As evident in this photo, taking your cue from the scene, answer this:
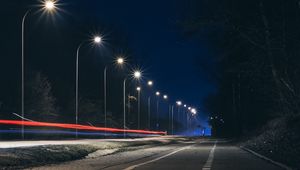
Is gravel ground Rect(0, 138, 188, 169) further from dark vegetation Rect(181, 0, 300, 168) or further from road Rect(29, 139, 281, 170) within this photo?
dark vegetation Rect(181, 0, 300, 168)

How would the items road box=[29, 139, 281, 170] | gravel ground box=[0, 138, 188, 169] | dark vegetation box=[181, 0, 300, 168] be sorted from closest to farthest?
road box=[29, 139, 281, 170]
gravel ground box=[0, 138, 188, 169]
dark vegetation box=[181, 0, 300, 168]

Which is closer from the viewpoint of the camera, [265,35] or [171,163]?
[171,163]

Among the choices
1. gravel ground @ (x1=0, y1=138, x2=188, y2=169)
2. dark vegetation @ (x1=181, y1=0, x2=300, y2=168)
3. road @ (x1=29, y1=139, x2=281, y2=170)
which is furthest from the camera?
dark vegetation @ (x1=181, y1=0, x2=300, y2=168)

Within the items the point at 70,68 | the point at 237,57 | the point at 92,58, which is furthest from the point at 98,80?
the point at 237,57

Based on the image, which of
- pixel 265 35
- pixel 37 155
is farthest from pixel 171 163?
pixel 265 35

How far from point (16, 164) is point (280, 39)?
592 inches

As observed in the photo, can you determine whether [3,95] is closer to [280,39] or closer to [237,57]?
A: [237,57]

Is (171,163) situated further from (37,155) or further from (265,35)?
(265,35)

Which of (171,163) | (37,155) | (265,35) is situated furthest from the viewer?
(265,35)

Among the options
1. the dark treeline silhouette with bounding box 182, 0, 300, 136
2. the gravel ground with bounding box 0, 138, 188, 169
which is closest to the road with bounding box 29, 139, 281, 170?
the gravel ground with bounding box 0, 138, 188, 169

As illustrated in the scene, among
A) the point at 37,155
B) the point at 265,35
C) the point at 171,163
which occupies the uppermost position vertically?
the point at 265,35

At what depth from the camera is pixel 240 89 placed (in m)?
78.6

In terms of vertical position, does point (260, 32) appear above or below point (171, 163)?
above

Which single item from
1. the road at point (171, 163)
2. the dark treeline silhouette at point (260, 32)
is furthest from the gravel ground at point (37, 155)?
the dark treeline silhouette at point (260, 32)
